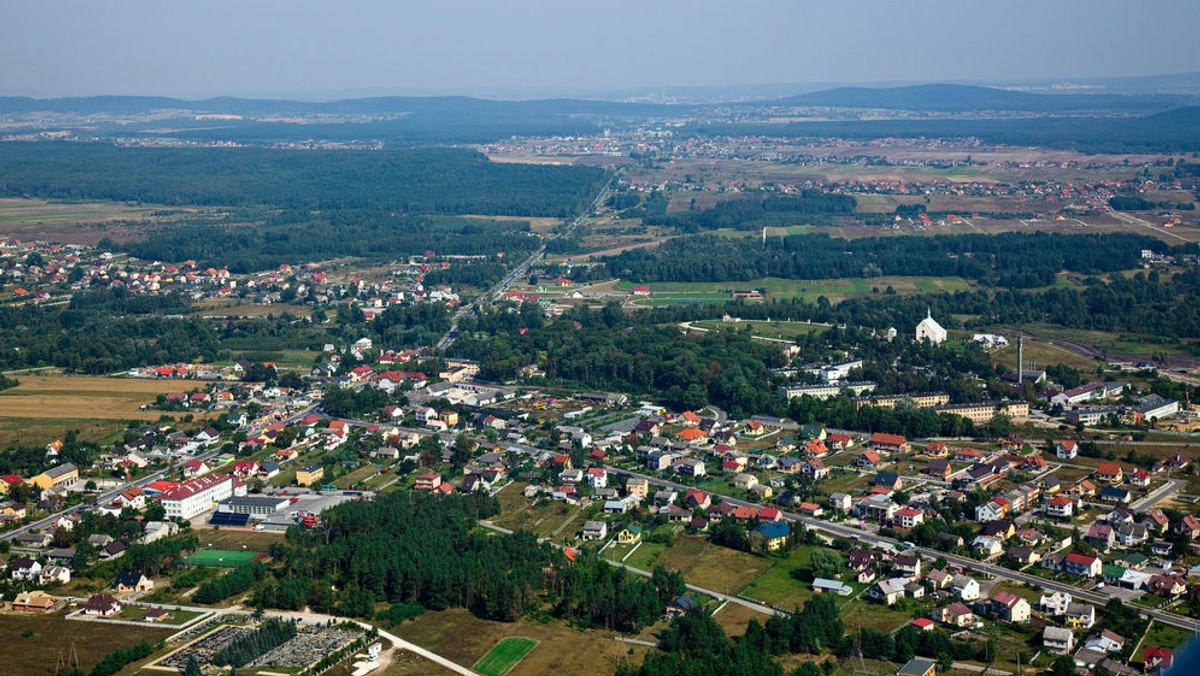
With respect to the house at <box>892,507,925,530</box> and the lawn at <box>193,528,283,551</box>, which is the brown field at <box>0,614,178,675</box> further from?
the house at <box>892,507,925,530</box>

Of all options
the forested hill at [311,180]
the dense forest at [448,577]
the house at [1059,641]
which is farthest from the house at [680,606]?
the forested hill at [311,180]

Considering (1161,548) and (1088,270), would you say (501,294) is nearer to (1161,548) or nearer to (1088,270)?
(1088,270)

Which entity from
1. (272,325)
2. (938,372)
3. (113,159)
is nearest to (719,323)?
(938,372)

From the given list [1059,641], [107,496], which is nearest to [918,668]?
→ [1059,641]

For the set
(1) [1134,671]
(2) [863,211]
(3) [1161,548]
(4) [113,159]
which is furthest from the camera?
(4) [113,159]

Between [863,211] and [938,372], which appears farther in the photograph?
[863,211]

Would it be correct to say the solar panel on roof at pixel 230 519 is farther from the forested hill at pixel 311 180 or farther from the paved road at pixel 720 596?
the forested hill at pixel 311 180

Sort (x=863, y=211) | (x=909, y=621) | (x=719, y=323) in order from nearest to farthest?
1. (x=909, y=621)
2. (x=719, y=323)
3. (x=863, y=211)
